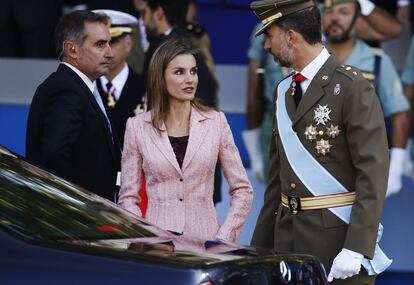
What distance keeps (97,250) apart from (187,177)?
1598mm

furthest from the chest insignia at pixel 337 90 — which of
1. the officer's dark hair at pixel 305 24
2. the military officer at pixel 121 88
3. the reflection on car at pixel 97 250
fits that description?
the military officer at pixel 121 88

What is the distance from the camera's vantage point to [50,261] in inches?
159

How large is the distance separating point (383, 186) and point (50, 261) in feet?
5.69

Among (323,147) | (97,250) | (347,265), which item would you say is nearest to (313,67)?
(323,147)

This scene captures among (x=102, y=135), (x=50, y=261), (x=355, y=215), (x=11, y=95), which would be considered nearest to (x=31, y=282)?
(x=50, y=261)

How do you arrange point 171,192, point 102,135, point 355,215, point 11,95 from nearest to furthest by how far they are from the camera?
point 355,215, point 171,192, point 102,135, point 11,95

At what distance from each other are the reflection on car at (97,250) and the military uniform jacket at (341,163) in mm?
673

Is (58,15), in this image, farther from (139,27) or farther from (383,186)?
(383,186)

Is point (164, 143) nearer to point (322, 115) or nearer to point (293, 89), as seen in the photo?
point (293, 89)

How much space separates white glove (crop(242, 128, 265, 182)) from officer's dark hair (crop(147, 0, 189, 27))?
141 centimetres

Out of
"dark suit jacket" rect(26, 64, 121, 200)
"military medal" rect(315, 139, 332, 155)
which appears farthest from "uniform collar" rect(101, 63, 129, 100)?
"military medal" rect(315, 139, 332, 155)

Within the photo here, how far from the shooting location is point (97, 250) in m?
4.12

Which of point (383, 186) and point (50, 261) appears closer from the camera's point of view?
point (50, 261)

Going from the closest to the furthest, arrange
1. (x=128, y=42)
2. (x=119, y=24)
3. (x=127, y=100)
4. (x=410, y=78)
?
(x=127, y=100) < (x=128, y=42) < (x=119, y=24) < (x=410, y=78)
